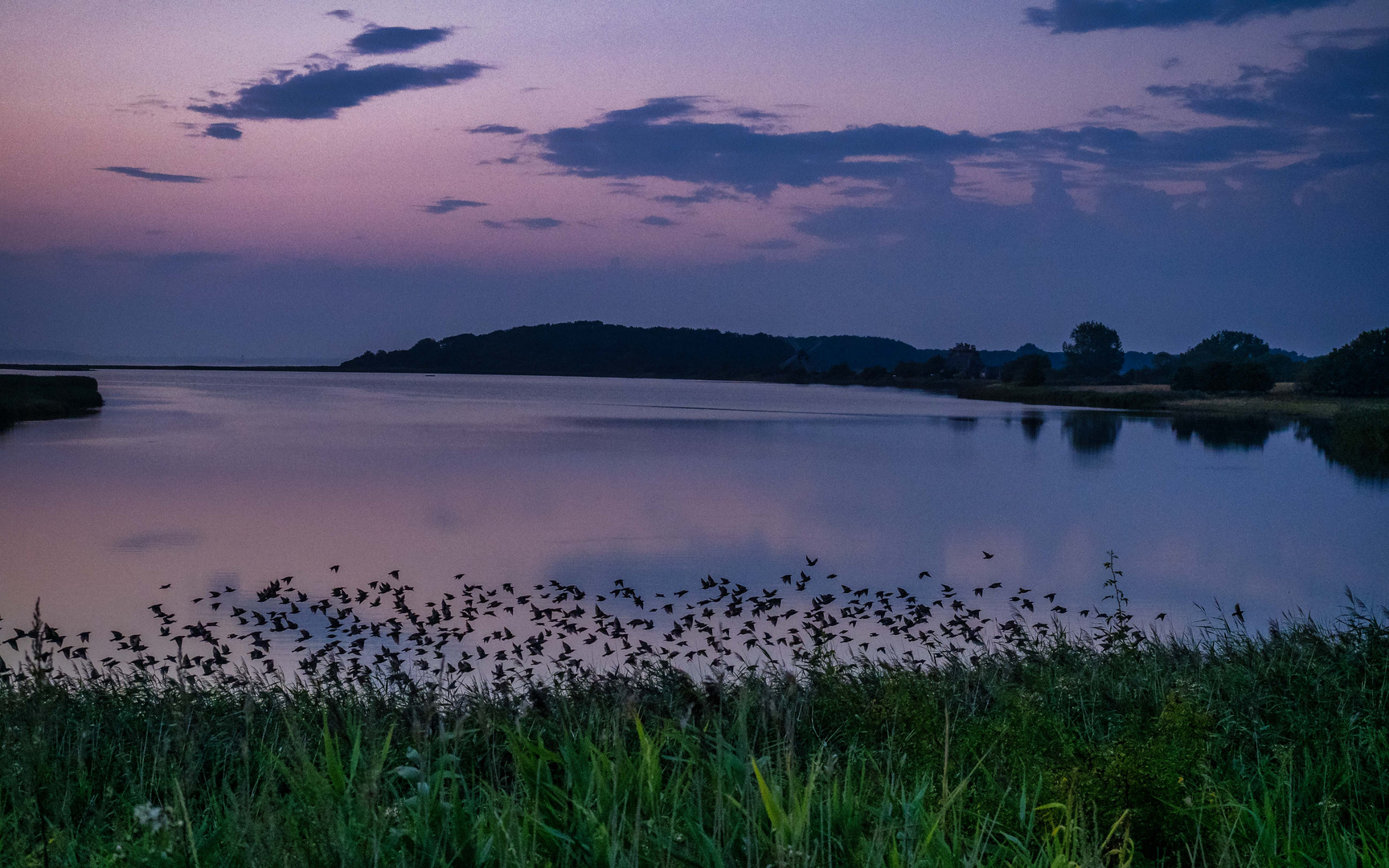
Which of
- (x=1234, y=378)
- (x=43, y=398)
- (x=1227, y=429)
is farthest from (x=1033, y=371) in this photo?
(x=43, y=398)

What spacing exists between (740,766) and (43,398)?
176 feet

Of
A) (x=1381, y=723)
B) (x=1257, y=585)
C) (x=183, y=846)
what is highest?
(x=183, y=846)

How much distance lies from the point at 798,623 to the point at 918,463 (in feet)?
72.6

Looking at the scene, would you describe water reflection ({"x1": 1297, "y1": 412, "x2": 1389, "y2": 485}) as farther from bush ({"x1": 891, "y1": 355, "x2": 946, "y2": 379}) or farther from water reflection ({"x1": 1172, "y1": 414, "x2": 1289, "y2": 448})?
bush ({"x1": 891, "y1": 355, "x2": 946, "y2": 379})

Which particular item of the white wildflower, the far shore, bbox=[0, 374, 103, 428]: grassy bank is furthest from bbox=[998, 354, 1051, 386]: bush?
the white wildflower

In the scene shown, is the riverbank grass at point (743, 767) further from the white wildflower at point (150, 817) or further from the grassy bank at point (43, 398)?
the grassy bank at point (43, 398)

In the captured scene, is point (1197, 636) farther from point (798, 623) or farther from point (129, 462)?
point (129, 462)

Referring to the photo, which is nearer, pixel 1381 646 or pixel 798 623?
pixel 1381 646

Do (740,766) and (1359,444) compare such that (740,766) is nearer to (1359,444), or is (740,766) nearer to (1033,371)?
(1359,444)

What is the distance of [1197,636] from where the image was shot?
1095 centimetres

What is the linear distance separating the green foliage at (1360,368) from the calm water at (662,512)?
3258 centimetres

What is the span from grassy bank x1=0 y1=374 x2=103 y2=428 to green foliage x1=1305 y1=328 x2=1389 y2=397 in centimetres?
7861

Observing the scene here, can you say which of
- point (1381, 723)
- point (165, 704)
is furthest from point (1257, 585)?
point (165, 704)

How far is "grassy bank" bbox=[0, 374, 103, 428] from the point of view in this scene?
42.1 meters
